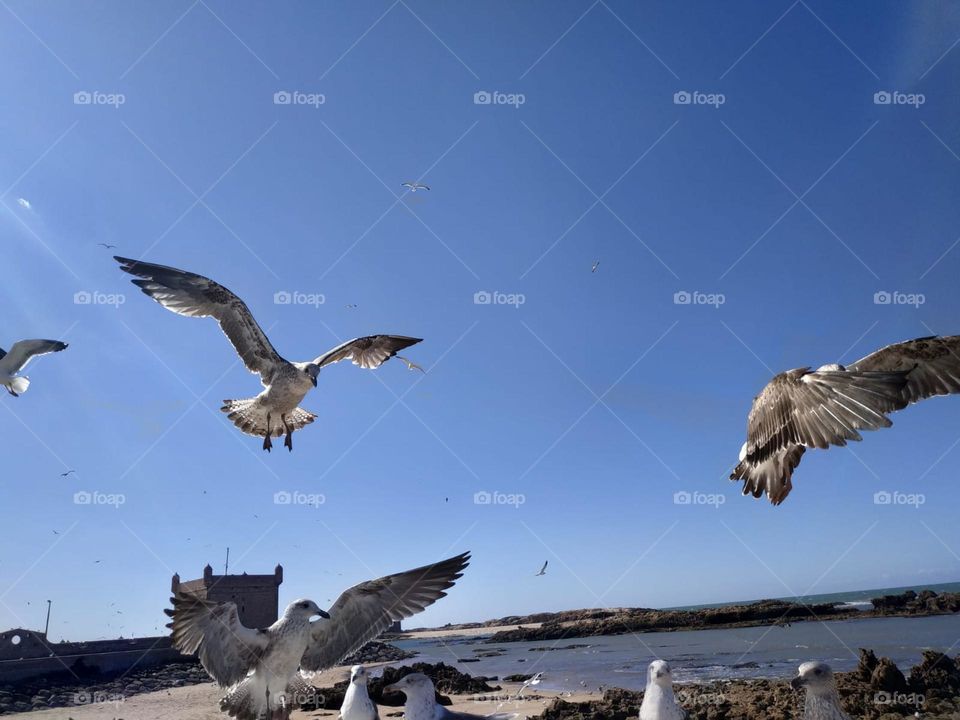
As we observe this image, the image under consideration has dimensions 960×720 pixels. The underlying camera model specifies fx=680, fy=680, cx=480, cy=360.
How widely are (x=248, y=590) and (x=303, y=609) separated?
35.3m

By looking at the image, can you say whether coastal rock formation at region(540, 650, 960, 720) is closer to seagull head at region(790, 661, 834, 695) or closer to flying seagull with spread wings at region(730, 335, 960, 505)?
seagull head at region(790, 661, 834, 695)

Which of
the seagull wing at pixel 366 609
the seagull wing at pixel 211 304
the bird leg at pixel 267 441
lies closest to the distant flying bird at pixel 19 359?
the seagull wing at pixel 211 304

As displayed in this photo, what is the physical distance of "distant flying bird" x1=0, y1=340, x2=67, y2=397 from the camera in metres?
10.4

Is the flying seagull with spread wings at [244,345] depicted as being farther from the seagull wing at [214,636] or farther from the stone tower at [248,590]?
the stone tower at [248,590]

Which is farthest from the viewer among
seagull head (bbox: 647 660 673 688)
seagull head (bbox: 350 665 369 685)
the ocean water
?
the ocean water

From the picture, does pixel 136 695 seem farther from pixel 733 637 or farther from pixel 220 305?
pixel 733 637

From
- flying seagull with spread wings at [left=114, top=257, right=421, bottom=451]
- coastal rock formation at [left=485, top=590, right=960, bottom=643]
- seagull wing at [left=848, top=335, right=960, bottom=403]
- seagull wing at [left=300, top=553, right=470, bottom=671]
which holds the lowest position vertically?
coastal rock formation at [left=485, top=590, right=960, bottom=643]

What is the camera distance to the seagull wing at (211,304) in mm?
9523

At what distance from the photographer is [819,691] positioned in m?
5.60

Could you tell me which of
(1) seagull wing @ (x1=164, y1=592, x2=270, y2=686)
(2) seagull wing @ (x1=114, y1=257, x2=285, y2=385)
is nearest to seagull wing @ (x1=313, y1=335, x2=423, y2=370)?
(2) seagull wing @ (x1=114, y1=257, x2=285, y2=385)

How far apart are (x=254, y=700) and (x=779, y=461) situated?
5.38m

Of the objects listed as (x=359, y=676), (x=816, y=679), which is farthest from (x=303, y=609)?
(x=816, y=679)

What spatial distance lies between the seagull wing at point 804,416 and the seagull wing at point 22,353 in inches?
410

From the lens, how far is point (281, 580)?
3991 centimetres
